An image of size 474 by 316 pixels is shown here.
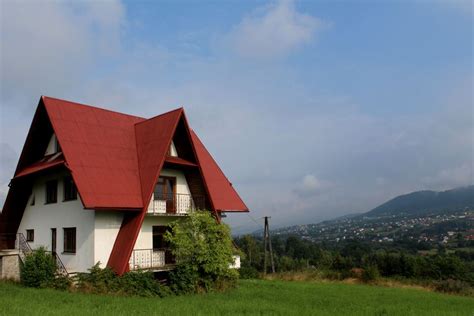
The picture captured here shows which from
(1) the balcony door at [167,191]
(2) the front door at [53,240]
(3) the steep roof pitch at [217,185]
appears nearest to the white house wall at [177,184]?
(1) the balcony door at [167,191]

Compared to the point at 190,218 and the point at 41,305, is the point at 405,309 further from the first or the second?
the point at 41,305

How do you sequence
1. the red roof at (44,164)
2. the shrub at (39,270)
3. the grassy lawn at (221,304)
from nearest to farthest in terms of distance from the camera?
the grassy lawn at (221,304) → the shrub at (39,270) → the red roof at (44,164)

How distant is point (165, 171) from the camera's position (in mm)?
22766

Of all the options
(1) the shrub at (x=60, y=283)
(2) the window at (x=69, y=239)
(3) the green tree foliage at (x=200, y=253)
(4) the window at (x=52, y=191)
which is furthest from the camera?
(4) the window at (x=52, y=191)

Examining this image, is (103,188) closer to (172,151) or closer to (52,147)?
(172,151)

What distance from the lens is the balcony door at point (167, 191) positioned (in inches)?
881

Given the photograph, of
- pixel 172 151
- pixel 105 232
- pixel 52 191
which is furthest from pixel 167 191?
pixel 52 191

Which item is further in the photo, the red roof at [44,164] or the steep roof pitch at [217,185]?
the steep roof pitch at [217,185]

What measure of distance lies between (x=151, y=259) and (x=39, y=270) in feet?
15.9

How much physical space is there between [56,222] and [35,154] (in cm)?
445

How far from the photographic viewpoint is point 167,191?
2273 cm

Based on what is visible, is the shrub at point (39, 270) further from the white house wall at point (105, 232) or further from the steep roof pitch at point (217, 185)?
the steep roof pitch at point (217, 185)

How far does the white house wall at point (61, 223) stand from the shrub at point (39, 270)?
1039 mm

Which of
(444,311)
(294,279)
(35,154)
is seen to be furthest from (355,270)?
(35,154)
